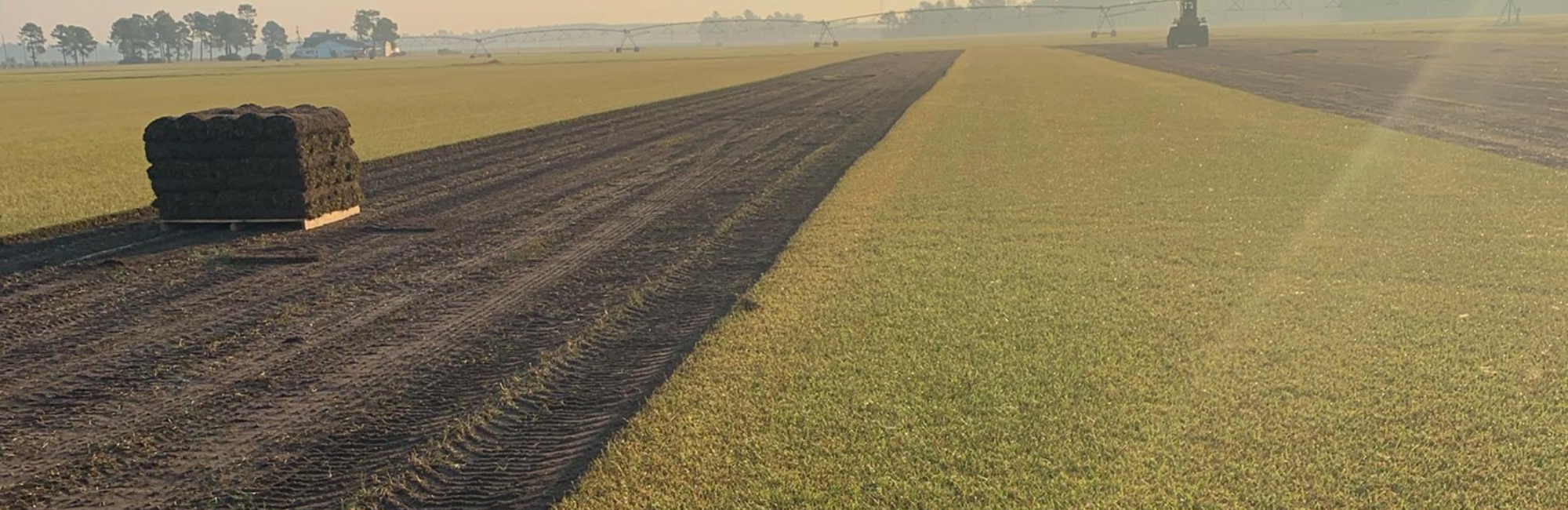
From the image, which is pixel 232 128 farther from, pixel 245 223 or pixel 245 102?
pixel 245 102

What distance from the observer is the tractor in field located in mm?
84625

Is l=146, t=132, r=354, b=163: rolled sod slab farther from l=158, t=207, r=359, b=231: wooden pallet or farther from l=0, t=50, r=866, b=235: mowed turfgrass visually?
l=0, t=50, r=866, b=235: mowed turfgrass

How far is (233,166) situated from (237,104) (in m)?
32.9

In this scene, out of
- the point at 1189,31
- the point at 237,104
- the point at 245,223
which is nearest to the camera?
the point at 245,223

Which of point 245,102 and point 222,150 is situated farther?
point 245,102

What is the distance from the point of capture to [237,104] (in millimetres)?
41875

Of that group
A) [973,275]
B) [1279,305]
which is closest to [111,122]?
[973,275]

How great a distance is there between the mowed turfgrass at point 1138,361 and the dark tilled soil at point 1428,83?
8.85m

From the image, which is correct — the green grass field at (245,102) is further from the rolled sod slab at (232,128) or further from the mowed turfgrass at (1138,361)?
the mowed turfgrass at (1138,361)

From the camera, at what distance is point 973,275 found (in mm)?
9414

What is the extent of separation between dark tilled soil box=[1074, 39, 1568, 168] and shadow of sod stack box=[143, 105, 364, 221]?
57.3ft

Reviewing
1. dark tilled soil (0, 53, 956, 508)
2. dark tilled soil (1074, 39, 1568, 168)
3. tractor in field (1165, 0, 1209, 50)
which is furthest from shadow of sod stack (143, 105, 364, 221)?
tractor in field (1165, 0, 1209, 50)

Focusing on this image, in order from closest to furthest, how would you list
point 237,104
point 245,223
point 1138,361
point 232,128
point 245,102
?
1. point 1138,361
2. point 232,128
3. point 245,223
4. point 237,104
5. point 245,102

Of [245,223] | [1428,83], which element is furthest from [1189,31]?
[245,223]
